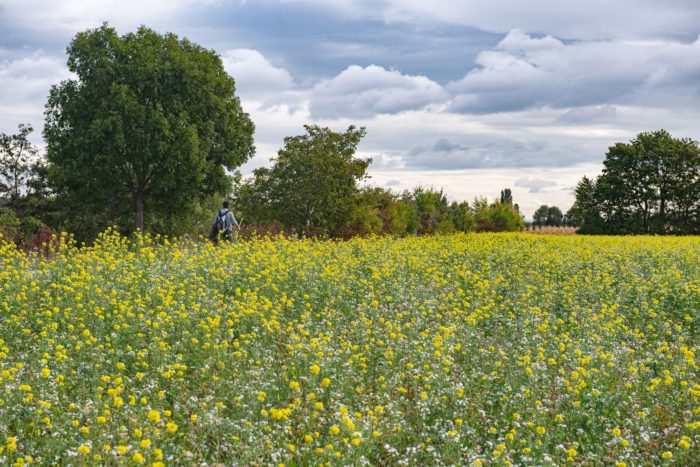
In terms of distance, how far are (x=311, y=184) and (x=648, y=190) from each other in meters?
36.9

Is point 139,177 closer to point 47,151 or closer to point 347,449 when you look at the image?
point 47,151

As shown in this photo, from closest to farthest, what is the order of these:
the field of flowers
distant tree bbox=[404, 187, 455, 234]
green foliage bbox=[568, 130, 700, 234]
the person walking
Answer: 1. the field of flowers
2. the person walking
3. distant tree bbox=[404, 187, 455, 234]
4. green foliage bbox=[568, 130, 700, 234]

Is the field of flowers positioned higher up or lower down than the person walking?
lower down

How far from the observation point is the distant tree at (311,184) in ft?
108

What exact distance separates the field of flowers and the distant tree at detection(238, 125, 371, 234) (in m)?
19.8

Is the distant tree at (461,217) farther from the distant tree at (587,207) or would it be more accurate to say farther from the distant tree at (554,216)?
the distant tree at (554,216)

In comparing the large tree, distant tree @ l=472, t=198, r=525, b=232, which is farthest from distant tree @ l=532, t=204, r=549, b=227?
the large tree

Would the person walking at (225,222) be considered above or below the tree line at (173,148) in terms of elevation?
below

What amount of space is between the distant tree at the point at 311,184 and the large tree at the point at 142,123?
222 cm

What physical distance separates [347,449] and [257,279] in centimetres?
714

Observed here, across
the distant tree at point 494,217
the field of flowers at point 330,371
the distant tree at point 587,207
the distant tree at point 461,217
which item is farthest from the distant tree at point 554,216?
the field of flowers at point 330,371

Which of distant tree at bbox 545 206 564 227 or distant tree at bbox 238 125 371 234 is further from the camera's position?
distant tree at bbox 545 206 564 227

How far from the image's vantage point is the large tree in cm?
3059

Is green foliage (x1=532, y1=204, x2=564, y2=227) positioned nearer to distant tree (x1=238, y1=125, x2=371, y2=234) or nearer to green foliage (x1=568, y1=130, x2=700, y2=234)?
green foliage (x1=568, y1=130, x2=700, y2=234)
